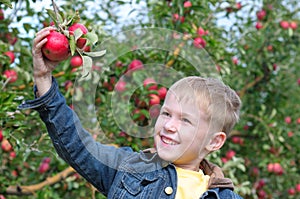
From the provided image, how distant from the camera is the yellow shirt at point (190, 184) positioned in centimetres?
142

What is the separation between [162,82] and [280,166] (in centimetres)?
190

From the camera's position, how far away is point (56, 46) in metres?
1.28

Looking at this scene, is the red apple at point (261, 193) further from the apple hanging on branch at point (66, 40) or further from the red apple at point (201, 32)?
the apple hanging on branch at point (66, 40)

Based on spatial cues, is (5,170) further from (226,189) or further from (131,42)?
(226,189)

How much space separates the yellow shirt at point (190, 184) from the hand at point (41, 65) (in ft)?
1.32

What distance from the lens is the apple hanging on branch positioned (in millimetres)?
1283

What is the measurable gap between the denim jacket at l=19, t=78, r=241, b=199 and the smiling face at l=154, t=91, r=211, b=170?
0.23 ft

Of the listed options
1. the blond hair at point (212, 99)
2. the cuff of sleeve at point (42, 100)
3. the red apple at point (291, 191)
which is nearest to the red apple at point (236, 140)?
the red apple at point (291, 191)

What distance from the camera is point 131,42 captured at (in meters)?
2.13

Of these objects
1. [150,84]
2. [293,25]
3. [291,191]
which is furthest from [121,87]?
[291,191]

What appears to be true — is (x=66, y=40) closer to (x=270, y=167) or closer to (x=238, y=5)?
(x=238, y=5)

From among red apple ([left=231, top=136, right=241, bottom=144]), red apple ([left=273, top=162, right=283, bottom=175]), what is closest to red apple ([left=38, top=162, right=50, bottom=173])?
red apple ([left=231, top=136, right=241, bottom=144])

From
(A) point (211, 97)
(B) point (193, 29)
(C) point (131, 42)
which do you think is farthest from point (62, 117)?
(B) point (193, 29)

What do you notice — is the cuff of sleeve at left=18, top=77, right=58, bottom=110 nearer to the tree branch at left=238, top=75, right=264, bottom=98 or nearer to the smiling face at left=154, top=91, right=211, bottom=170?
the smiling face at left=154, top=91, right=211, bottom=170
